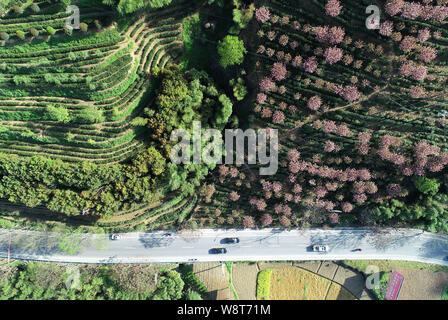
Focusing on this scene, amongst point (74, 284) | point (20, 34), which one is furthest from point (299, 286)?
point (20, 34)

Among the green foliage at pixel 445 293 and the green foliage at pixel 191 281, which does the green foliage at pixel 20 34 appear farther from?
the green foliage at pixel 445 293

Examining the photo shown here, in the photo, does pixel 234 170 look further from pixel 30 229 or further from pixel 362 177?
pixel 30 229

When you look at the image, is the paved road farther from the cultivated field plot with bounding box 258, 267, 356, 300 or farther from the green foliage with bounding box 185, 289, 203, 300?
the green foliage with bounding box 185, 289, 203, 300

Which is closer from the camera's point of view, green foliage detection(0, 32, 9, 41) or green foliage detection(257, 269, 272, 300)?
green foliage detection(0, 32, 9, 41)

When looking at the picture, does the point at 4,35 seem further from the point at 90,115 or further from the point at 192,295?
the point at 192,295

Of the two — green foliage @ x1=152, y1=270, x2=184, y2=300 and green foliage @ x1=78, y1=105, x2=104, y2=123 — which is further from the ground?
green foliage @ x1=78, y1=105, x2=104, y2=123

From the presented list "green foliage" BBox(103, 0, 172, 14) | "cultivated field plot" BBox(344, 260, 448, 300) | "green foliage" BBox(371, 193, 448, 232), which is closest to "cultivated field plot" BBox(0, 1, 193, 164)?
"green foliage" BBox(103, 0, 172, 14)

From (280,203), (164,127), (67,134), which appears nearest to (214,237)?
(280,203)
